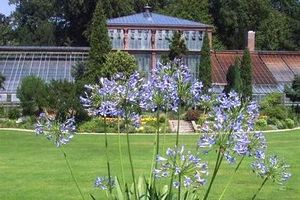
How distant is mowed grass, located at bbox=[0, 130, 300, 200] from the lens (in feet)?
41.3

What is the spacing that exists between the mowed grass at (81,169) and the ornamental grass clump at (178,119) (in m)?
6.81

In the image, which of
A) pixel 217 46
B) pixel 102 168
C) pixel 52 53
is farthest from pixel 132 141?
pixel 217 46

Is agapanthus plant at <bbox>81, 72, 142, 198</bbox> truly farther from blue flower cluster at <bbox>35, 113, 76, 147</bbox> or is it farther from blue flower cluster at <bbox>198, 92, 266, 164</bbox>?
blue flower cluster at <bbox>198, 92, 266, 164</bbox>

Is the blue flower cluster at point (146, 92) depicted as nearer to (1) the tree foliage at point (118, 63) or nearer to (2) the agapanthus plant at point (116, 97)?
(2) the agapanthus plant at point (116, 97)

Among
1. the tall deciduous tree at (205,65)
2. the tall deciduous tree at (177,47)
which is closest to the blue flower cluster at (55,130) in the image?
the tall deciduous tree at (177,47)

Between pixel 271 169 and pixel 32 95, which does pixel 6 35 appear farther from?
pixel 271 169

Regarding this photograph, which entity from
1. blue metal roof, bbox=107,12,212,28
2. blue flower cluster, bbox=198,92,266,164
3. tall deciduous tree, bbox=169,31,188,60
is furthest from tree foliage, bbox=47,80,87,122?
blue flower cluster, bbox=198,92,266,164

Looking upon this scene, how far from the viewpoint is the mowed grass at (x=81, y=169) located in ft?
41.3

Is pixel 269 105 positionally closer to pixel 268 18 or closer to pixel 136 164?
pixel 136 164

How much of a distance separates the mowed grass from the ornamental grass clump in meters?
6.81

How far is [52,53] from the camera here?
4675 centimetres

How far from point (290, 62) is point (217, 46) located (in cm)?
1318

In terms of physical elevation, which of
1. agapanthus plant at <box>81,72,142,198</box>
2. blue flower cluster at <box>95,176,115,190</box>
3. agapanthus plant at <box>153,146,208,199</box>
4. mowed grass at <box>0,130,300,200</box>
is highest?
agapanthus plant at <box>81,72,142,198</box>

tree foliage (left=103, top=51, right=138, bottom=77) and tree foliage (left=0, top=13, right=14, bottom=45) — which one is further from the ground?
tree foliage (left=0, top=13, right=14, bottom=45)
